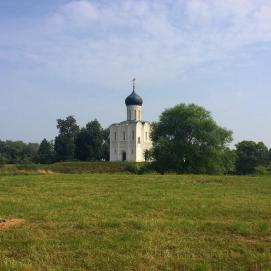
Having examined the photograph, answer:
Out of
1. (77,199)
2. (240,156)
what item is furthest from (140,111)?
(77,199)

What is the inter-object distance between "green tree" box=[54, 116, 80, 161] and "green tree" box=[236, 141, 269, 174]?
27825mm

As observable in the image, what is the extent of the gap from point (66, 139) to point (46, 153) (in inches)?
292

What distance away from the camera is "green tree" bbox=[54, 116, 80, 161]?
82375 millimetres

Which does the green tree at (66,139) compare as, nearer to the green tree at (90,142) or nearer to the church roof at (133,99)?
the green tree at (90,142)

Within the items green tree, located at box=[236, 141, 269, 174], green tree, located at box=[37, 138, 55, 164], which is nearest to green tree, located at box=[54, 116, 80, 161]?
green tree, located at box=[37, 138, 55, 164]

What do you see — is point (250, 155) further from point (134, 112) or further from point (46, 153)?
point (46, 153)

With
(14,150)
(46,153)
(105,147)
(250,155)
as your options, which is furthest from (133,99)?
(14,150)

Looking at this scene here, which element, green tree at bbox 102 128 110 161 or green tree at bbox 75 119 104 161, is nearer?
green tree at bbox 75 119 104 161

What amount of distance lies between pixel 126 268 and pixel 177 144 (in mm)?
41392

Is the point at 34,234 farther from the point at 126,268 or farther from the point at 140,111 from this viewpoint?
the point at 140,111

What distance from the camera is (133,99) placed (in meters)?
74.6

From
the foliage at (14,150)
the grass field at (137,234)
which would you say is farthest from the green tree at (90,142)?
the grass field at (137,234)

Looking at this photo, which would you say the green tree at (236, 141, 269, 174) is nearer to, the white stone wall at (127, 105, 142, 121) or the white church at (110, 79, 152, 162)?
the white church at (110, 79, 152, 162)

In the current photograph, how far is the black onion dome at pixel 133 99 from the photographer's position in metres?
74.6
